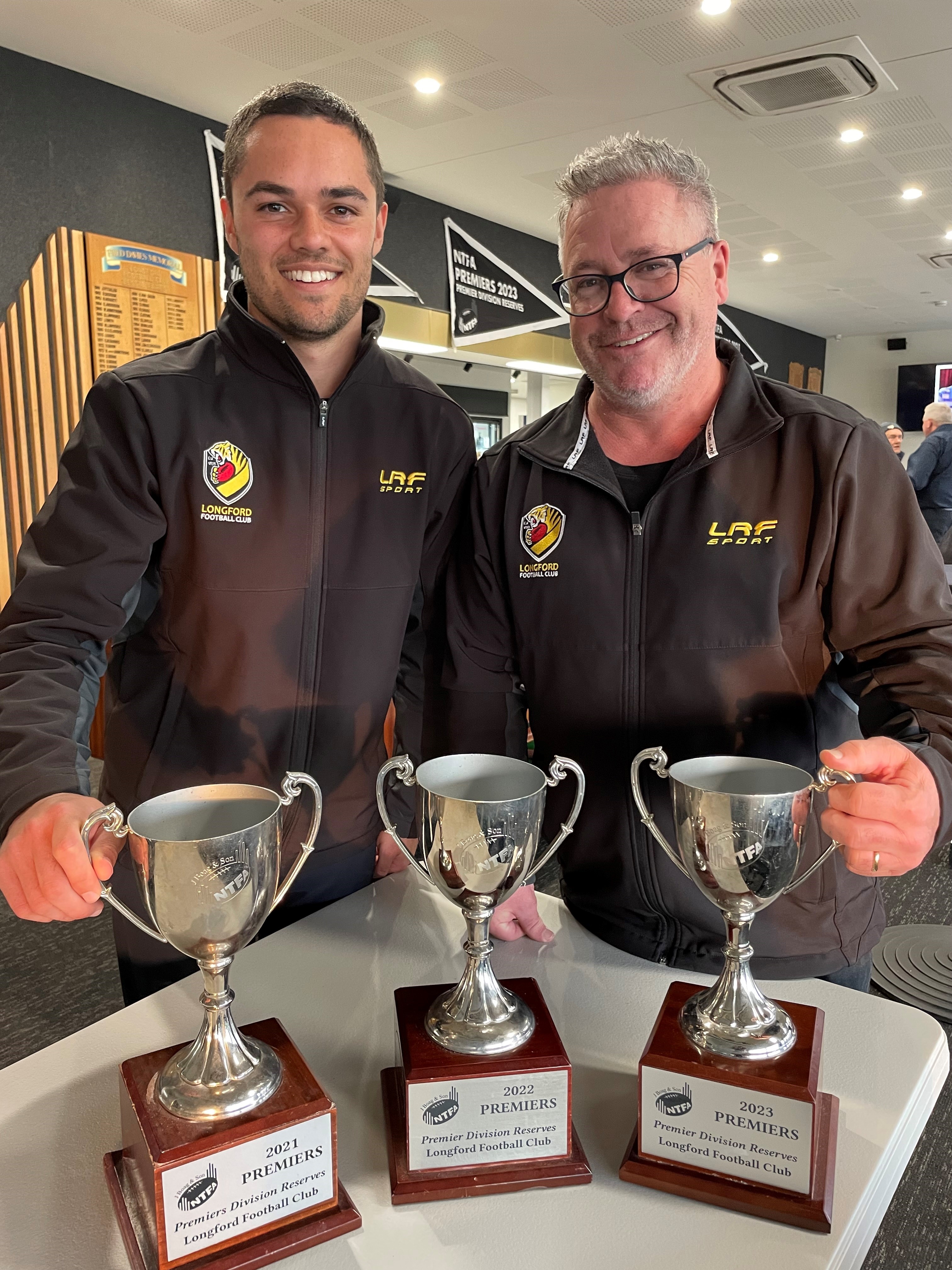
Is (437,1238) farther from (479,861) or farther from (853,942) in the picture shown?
(853,942)

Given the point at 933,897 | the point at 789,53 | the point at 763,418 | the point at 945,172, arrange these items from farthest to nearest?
the point at 945,172, the point at 789,53, the point at 933,897, the point at 763,418

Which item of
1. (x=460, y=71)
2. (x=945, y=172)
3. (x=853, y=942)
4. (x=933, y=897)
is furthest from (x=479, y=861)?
(x=945, y=172)

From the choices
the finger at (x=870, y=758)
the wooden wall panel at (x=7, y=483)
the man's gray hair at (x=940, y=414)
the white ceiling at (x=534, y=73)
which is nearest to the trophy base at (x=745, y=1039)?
the finger at (x=870, y=758)

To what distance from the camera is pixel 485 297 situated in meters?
7.39

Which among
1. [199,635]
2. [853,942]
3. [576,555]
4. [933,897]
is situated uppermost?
[576,555]

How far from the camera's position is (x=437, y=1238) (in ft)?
2.68

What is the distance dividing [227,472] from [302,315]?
0.96ft

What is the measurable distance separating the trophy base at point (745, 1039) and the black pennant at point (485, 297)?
664 cm

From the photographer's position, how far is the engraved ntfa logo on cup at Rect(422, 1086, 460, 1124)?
84cm

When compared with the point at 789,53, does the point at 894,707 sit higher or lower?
lower

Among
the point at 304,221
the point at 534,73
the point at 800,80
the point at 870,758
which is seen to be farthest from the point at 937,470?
the point at 870,758

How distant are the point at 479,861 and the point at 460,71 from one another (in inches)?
185

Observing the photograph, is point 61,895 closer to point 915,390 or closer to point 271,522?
point 271,522

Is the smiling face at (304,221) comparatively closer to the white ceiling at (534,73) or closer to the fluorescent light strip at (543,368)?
the white ceiling at (534,73)
